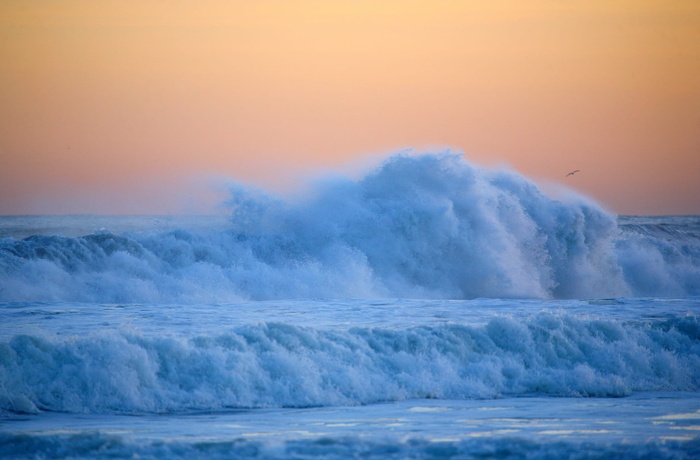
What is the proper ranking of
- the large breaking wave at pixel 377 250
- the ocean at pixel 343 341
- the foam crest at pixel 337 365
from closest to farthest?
the ocean at pixel 343 341
the foam crest at pixel 337 365
the large breaking wave at pixel 377 250

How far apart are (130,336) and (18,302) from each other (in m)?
6.29

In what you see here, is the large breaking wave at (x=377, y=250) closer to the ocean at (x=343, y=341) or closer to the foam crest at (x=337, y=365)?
the ocean at (x=343, y=341)

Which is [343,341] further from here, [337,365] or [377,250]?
[377,250]

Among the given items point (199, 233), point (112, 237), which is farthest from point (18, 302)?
point (199, 233)

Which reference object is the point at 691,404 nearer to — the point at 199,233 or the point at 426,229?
the point at 426,229

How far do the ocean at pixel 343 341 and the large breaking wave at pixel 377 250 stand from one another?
7 cm

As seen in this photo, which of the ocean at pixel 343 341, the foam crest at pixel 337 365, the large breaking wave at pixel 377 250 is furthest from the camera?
the large breaking wave at pixel 377 250

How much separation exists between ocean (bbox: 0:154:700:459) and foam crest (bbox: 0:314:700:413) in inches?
1.2

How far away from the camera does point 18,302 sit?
634 inches

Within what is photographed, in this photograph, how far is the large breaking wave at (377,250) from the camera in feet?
64.2

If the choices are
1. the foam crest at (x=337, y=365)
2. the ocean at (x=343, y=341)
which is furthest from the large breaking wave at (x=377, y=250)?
the foam crest at (x=337, y=365)

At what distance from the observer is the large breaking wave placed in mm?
19562

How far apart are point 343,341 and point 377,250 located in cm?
1129

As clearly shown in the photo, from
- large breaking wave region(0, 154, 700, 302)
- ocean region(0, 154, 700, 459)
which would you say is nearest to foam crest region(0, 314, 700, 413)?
ocean region(0, 154, 700, 459)
